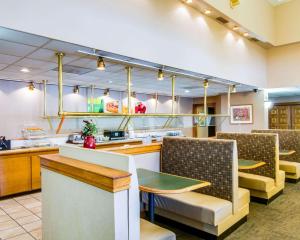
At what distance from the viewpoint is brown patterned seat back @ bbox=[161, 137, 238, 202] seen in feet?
9.53

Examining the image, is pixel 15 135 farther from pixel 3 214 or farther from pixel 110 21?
pixel 110 21

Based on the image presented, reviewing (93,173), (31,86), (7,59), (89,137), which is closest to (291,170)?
(89,137)

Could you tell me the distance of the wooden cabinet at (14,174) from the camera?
432 centimetres

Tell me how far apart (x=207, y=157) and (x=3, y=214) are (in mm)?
3258

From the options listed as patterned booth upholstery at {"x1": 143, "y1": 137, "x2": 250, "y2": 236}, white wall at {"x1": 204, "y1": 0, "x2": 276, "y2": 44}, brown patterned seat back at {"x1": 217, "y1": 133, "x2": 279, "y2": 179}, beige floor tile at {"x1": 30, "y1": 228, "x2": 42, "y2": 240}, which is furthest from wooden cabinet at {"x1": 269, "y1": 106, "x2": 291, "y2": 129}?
beige floor tile at {"x1": 30, "y1": 228, "x2": 42, "y2": 240}

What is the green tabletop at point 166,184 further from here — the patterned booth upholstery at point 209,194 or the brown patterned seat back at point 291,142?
the brown patterned seat back at point 291,142

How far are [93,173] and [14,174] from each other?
338 centimetres

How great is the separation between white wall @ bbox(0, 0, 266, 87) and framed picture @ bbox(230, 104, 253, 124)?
1.81 metres

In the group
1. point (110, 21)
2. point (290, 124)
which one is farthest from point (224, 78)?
point (290, 124)

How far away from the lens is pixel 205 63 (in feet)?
16.7

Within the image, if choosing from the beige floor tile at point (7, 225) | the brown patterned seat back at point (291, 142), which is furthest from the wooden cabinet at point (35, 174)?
the brown patterned seat back at point (291, 142)

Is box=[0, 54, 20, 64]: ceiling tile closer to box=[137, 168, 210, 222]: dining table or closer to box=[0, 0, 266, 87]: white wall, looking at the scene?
box=[0, 0, 266, 87]: white wall

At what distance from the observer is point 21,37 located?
274cm

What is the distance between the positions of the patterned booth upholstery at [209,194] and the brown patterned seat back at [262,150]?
1.09 metres
